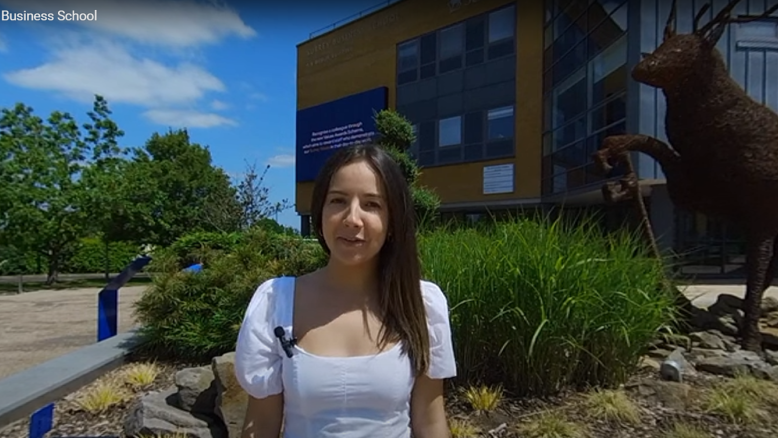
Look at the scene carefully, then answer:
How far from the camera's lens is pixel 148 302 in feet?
17.7

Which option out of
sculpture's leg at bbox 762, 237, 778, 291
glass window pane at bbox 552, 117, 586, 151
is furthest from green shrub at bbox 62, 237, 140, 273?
sculpture's leg at bbox 762, 237, 778, 291

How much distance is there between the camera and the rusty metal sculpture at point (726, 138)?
538 centimetres

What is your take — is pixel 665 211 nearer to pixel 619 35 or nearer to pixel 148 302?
pixel 619 35

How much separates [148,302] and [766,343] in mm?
5871

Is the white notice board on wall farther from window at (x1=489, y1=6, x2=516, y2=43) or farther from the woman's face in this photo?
the woman's face

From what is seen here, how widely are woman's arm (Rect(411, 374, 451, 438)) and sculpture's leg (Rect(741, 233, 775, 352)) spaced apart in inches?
188

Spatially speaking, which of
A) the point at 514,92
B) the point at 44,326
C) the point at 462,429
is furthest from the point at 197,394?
the point at 514,92

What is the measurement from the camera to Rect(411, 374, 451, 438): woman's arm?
1552mm

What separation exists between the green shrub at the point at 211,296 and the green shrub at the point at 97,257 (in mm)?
22206

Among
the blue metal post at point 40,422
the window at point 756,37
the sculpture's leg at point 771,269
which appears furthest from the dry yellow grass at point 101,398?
the window at point 756,37

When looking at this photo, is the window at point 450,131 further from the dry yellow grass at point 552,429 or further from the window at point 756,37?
the dry yellow grass at point 552,429

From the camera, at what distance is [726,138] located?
5.44 meters

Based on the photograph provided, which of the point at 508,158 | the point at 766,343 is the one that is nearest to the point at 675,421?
the point at 766,343

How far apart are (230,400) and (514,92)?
63.5 ft
